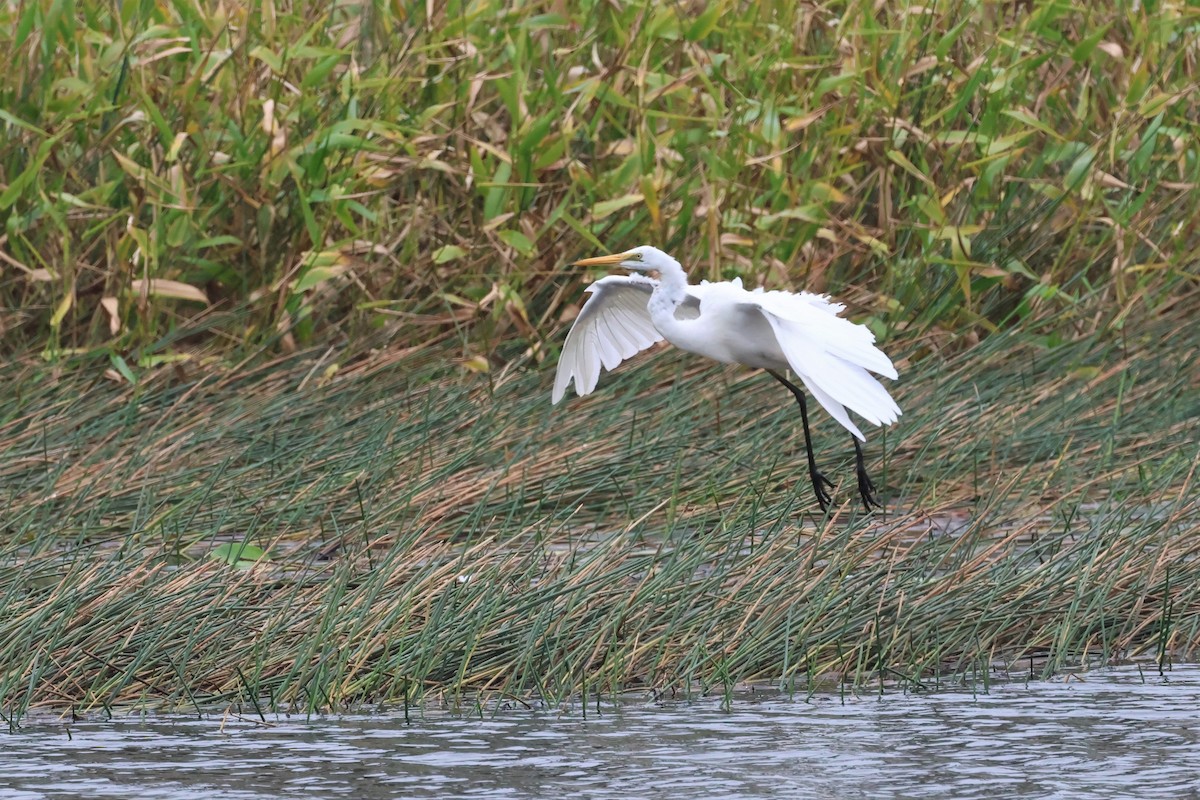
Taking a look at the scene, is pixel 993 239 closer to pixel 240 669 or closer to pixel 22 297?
pixel 22 297

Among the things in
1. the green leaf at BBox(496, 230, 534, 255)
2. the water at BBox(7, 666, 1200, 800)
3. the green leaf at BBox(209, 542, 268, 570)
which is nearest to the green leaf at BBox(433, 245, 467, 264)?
the green leaf at BBox(496, 230, 534, 255)

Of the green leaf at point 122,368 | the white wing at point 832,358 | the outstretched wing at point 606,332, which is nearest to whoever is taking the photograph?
the white wing at point 832,358

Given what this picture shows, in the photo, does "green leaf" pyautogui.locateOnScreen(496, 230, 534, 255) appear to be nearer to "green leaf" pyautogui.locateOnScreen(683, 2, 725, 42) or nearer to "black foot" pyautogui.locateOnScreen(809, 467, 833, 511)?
"green leaf" pyautogui.locateOnScreen(683, 2, 725, 42)

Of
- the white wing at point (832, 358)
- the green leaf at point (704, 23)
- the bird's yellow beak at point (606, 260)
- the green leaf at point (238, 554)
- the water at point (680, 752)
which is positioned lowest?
the water at point (680, 752)

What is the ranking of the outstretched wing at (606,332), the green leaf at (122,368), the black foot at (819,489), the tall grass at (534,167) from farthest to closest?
the tall grass at (534,167) → the green leaf at (122,368) → the outstretched wing at (606,332) → the black foot at (819,489)

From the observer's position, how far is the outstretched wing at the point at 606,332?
6.17m

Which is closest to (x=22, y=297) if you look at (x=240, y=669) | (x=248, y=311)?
(x=248, y=311)

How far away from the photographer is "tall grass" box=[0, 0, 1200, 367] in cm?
721

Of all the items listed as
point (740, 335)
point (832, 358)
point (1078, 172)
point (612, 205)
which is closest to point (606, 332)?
point (740, 335)

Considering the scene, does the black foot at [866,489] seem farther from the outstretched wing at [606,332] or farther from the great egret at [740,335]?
the outstretched wing at [606,332]

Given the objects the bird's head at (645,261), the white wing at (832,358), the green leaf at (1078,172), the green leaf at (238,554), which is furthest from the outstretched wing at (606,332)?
the green leaf at (1078,172)

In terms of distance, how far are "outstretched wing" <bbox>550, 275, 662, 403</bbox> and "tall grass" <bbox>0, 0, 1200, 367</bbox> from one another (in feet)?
3.19

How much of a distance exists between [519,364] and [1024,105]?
7.31 feet

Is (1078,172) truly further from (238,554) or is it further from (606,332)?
(238,554)
